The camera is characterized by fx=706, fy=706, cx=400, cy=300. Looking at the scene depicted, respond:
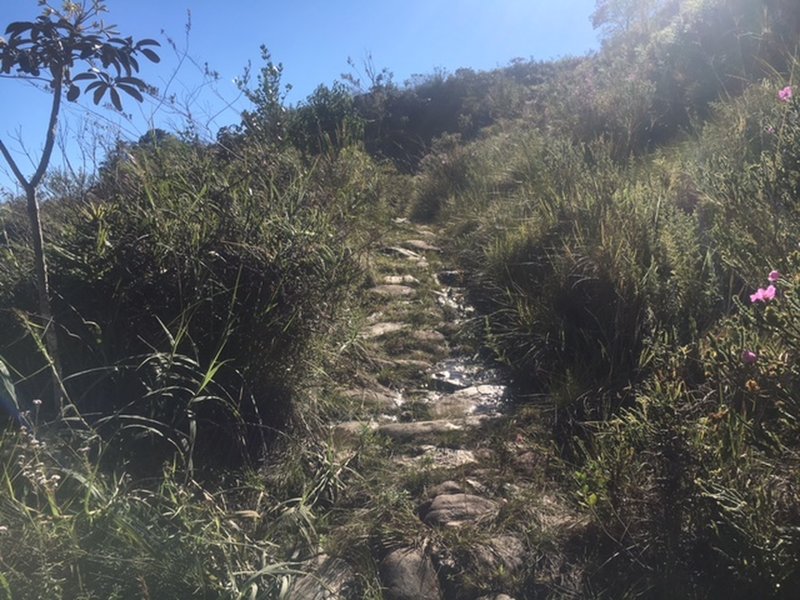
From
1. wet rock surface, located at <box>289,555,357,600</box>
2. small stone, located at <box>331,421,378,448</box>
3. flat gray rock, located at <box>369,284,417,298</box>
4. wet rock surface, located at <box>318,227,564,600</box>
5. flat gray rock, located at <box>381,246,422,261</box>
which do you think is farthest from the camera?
flat gray rock, located at <box>381,246,422,261</box>

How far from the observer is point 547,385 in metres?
3.62

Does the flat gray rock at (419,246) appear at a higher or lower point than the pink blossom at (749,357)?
higher

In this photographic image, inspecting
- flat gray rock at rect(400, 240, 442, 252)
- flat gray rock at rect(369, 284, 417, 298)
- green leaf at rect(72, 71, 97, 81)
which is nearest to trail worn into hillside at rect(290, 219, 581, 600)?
flat gray rock at rect(369, 284, 417, 298)

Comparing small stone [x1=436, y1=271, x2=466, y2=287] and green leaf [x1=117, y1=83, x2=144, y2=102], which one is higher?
green leaf [x1=117, y1=83, x2=144, y2=102]

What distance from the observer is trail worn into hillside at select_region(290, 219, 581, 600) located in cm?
241

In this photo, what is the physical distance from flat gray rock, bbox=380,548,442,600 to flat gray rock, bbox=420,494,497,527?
191mm

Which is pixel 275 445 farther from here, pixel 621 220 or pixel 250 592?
pixel 621 220

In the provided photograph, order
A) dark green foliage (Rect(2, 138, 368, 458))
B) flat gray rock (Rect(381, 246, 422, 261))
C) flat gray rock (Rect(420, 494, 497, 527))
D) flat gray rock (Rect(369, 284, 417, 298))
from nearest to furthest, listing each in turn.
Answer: flat gray rock (Rect(420, 494, 497, 527)) < dark green foliage (Rect(2, 138, 368, 458)) < flat gray rock (Rect(369, 284, 417, 298)) < flat gray rock (Rect(381, 246, 422, 261))

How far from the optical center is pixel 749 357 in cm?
237

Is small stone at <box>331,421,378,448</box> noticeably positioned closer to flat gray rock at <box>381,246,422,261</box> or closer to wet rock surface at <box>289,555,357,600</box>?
wet rock surface at <box>289,555,357,600</box>

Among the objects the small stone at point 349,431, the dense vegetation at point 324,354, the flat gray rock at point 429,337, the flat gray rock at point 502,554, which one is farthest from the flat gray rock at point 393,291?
the flat gray rock at point 502,554

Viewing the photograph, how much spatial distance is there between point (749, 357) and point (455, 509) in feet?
3.93

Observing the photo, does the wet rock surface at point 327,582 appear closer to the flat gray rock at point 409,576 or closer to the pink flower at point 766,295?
the flat gray rock at point 409,576

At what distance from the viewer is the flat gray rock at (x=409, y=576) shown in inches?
92.8
